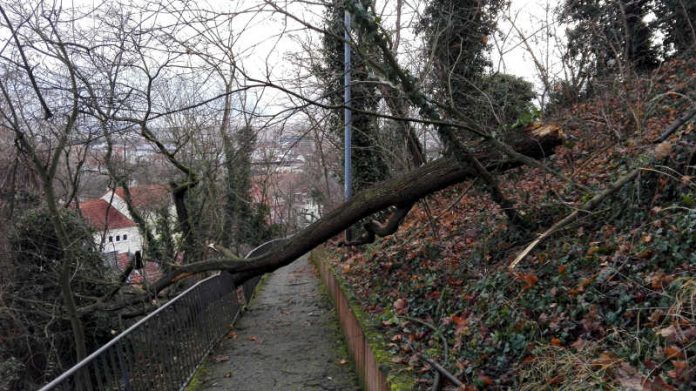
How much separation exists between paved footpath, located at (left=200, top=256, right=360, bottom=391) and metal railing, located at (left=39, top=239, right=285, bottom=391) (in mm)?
335

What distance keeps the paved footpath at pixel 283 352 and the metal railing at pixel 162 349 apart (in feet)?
1.10

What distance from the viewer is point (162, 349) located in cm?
487

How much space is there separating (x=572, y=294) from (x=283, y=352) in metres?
4.39

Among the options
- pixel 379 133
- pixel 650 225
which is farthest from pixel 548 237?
pixel 379 133

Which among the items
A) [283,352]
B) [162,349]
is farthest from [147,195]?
[162,349]

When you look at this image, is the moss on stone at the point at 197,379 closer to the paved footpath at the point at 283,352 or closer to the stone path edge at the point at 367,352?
the paved footpath at the point at 283,352

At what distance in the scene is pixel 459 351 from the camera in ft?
12.5

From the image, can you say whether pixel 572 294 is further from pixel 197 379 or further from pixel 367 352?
pixel 197 379

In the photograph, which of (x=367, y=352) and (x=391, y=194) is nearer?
(x=367, y=352)

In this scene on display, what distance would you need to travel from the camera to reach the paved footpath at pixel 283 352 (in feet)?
18.4

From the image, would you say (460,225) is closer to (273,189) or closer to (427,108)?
(427,108)

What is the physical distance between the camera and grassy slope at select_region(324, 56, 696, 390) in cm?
264

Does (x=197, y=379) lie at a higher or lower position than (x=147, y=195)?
lower

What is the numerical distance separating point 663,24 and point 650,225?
12.1m
